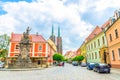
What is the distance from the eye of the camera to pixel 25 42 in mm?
34562

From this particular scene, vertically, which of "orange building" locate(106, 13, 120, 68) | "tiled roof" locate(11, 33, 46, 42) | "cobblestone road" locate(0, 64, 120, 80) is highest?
"tiled roof" locate(11, 33, 46, 42)

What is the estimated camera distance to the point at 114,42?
28.5 metres

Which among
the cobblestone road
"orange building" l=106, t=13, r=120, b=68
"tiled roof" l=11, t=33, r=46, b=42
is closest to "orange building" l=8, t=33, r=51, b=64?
"tiled roof" l=11, t=33, r=46, b=42

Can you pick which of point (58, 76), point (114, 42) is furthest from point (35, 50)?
point (58, 76)

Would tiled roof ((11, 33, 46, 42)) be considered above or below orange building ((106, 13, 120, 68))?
above

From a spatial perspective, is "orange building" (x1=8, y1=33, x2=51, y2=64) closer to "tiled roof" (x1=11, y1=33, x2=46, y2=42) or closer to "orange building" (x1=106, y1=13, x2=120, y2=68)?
"tiled roof" (x1=11, y1=33, x2=46, y2=42)

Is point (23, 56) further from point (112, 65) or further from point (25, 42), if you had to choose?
point (112, 65)

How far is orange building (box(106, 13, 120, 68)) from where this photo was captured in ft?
87.2

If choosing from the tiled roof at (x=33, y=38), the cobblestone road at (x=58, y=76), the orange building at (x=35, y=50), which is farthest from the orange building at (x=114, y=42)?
the tiled roof at (x=33, y=38)

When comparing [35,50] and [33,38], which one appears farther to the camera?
[33,38]

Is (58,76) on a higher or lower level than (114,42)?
lower

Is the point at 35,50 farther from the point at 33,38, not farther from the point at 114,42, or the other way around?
the point at 114,42

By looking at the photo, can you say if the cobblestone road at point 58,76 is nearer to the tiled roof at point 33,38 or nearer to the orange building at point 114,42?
the orange building at point 114,42

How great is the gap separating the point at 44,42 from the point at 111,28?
30680 millimetres
